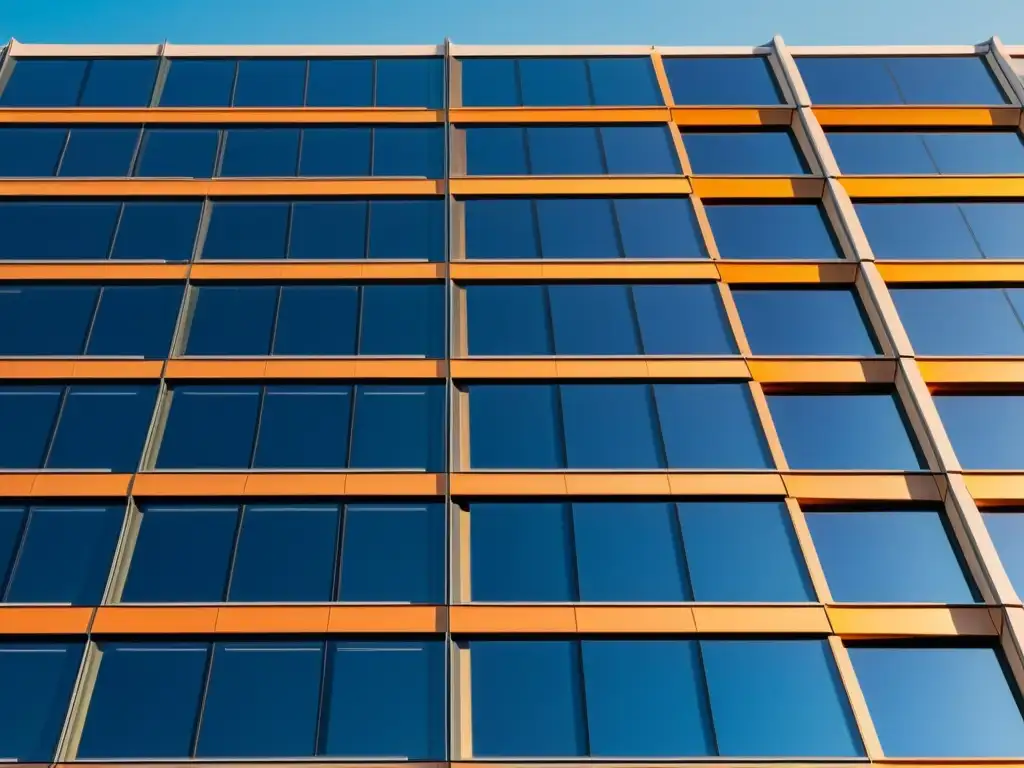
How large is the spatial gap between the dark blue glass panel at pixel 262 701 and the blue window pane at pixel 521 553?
11.5ft

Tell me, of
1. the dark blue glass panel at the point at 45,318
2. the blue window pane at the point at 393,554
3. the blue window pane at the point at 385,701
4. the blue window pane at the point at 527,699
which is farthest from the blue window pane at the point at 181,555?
the dark blue glass panel at the point at 45,318

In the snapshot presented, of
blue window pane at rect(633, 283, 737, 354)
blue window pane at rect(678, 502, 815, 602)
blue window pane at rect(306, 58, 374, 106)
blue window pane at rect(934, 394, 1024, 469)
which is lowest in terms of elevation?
blue window pane at rect(678, 502, 815, 602)

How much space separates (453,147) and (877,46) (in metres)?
14.8

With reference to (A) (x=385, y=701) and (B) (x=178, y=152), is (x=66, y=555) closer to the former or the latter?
(A) (x=385, y=701)

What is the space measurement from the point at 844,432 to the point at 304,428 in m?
12.3

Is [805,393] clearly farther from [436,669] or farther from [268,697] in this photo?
[268,697]

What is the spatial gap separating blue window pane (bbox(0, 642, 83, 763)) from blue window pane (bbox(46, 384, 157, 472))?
416 cm

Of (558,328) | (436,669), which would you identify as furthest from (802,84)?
(436,669)

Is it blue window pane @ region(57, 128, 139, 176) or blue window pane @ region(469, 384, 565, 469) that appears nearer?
blue window pane @ region(469, 384, 565, 469)

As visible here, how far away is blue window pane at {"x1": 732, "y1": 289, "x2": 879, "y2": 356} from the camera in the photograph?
22844 mm

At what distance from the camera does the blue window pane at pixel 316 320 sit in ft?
73.2

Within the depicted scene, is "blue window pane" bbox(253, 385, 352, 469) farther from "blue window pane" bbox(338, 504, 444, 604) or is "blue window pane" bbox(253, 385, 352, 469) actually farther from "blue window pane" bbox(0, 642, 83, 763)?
"blue window pane" bbox(0, 642, 83, 763)

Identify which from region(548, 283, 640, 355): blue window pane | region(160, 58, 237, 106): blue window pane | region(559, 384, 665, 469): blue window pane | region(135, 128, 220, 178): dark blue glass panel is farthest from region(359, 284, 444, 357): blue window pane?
region(160, 58, 237, 106): blue window pane

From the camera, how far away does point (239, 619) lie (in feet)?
57.0
